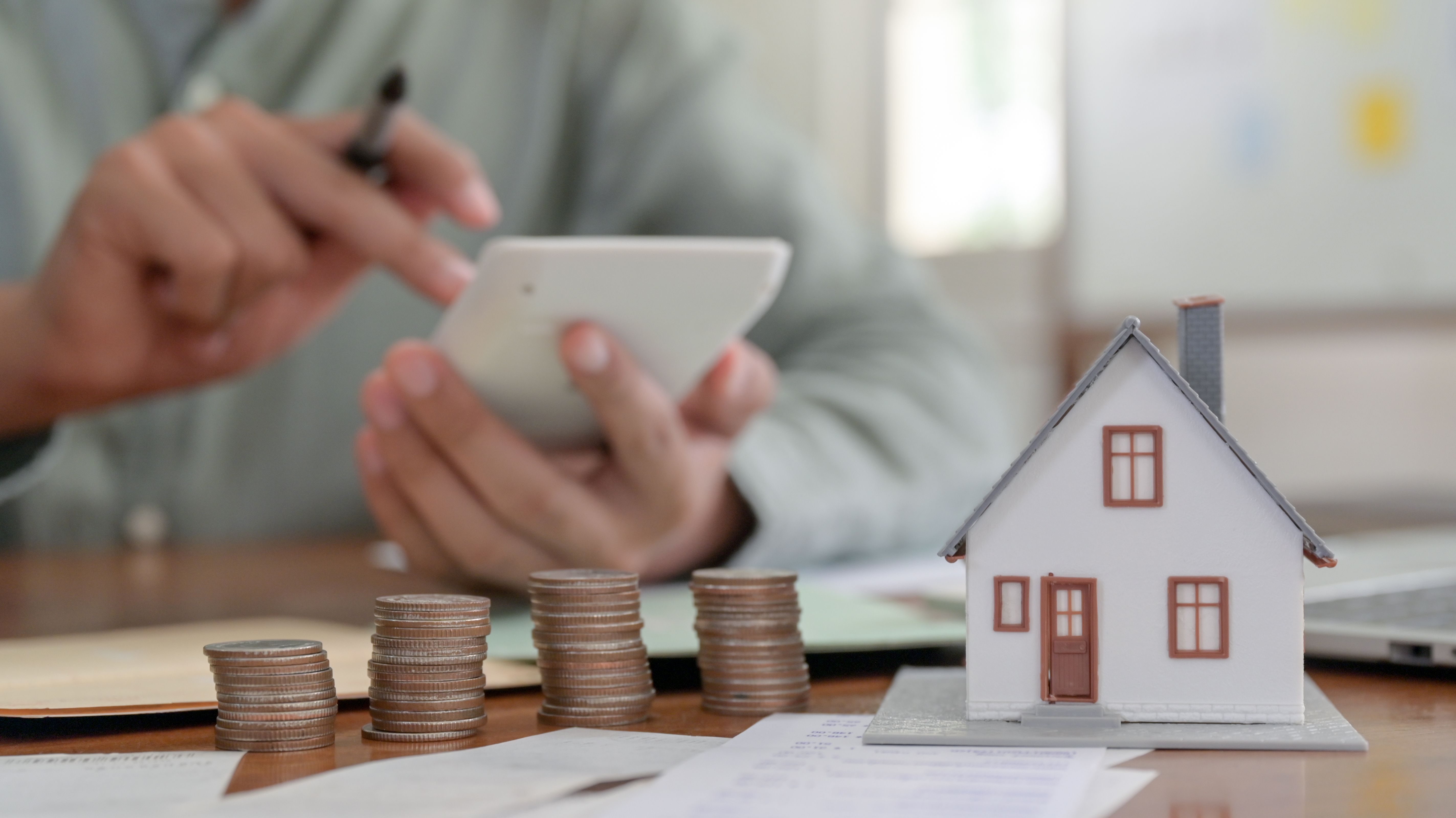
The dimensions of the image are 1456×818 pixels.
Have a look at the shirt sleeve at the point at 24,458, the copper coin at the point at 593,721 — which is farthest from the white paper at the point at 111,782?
the shirt sleeve at the point at 24,458

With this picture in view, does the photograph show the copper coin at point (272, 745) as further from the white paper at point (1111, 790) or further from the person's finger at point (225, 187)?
the person's finger at point (225, 187)

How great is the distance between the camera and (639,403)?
792 millimetres

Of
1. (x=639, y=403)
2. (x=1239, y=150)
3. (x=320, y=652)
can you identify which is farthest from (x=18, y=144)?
(x=1239, y=150)

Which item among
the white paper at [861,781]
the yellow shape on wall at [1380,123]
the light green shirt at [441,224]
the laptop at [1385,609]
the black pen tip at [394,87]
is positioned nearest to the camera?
the white paper at [861,781]

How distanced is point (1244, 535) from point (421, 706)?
34 centimetres

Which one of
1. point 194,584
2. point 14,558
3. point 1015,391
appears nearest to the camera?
point 194,584

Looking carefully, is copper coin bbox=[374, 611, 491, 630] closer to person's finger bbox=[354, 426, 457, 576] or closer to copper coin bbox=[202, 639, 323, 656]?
copper coin bbox=[202, 639, 323, 656]

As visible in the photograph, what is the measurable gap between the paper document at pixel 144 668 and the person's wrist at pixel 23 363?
0.40 meters

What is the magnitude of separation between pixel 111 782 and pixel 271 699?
7 centimetres

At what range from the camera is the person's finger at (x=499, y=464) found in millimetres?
768

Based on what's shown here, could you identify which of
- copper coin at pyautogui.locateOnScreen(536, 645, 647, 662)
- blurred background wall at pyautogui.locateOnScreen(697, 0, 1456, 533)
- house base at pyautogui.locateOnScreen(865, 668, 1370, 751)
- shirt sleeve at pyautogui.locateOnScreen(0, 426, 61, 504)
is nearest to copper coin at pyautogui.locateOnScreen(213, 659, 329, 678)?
copper coin at pyautogui.locateOnScreen(536, 645, 647, 662)

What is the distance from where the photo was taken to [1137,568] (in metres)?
0.51

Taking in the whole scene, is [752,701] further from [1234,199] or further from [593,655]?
[1234,199]

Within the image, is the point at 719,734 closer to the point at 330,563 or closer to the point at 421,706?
the point at 421,706
